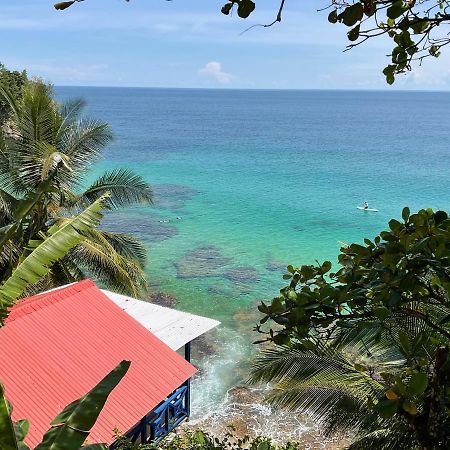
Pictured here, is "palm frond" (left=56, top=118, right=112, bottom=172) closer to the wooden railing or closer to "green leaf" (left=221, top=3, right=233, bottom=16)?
the wooden railing

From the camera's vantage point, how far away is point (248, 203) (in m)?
32.6

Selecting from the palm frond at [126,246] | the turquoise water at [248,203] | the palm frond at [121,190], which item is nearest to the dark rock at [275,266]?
the turquoise water at [248,203]

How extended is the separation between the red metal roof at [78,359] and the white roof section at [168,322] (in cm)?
91

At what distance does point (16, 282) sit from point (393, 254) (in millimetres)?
3192

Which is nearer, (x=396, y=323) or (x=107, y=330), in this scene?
(x=396, y=323)

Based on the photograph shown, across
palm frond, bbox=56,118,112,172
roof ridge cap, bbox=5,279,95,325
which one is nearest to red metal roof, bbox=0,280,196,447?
roof ridge cap, bbox=5,279,95,325

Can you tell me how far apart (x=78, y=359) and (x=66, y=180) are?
426cm

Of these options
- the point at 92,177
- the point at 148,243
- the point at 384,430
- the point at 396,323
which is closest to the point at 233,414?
the point at 384,430

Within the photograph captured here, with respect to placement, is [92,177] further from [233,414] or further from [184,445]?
[184,445]

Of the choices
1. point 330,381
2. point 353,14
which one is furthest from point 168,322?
point 353,14

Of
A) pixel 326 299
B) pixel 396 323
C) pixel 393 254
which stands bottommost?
pixel 396 323

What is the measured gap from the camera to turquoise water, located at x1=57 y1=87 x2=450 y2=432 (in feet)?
60.4

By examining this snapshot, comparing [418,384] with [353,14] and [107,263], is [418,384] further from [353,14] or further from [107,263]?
[107,263]

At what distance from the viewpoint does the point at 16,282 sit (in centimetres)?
422
